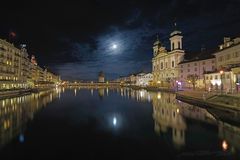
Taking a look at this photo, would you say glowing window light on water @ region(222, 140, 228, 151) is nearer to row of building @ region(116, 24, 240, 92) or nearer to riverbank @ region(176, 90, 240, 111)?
riverbank @ region(176, 90, 240, 111)

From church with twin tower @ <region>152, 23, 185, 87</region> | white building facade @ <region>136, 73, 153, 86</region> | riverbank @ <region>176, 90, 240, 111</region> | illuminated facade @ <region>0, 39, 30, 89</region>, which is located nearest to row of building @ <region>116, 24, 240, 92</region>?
church with twin tower @ <region>152, 23, 185, 87</region>

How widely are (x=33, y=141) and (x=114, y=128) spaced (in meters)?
7.98

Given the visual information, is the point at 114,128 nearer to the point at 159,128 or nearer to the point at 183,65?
the point at 159,128

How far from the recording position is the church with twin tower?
10171cm

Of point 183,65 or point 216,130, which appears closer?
point 216,130

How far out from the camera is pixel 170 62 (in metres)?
107

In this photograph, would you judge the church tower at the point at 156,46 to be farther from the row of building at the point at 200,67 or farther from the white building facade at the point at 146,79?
the white building facade at the point at 146,79

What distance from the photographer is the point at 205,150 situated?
1444 cm

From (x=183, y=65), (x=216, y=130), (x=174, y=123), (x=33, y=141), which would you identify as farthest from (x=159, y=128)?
(x=183, y=65)

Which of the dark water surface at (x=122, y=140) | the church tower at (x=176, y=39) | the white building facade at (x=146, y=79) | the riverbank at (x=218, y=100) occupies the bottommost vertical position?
the dark water surface at (x=122, y=140)

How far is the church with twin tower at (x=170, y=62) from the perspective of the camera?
101706mm

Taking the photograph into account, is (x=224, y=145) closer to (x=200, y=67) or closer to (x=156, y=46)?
(x=200, y=67)

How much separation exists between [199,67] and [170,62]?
27107 millimetres

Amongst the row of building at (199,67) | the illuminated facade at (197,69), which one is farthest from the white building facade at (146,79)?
the illuminated facade at (197,69)
